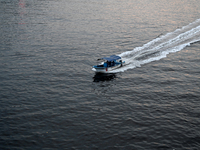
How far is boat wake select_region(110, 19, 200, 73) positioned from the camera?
60250mm

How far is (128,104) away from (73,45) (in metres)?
36.9

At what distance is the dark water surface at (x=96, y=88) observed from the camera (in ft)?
106

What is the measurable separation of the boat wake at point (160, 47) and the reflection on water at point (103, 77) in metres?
2.26

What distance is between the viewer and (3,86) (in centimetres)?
4494

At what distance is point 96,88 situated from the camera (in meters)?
46.7

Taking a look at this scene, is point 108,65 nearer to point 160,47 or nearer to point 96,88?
point 96,88

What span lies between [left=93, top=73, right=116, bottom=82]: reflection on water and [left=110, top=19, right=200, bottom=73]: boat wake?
7.42 ft

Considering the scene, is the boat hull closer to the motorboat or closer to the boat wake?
the motorboat

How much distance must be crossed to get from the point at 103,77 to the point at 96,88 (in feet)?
21.7

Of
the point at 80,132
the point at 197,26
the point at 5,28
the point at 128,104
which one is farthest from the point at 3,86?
the point at 197,26

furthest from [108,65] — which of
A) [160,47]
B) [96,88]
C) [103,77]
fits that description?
[160,47]

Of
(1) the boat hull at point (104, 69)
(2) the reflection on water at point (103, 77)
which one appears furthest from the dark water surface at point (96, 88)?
(1) the boat hull at point (104, 69)

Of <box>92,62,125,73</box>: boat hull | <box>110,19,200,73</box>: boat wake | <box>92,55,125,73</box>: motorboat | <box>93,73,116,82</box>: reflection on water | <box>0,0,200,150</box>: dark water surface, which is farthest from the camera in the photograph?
<box>110,19,200,73</box>: boat wake

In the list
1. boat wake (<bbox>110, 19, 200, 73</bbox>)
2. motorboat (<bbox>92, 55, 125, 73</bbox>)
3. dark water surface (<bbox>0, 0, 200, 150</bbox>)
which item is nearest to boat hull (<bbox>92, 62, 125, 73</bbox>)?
motorboat (<bbox>92, 55, 125, 73</bbox>)
